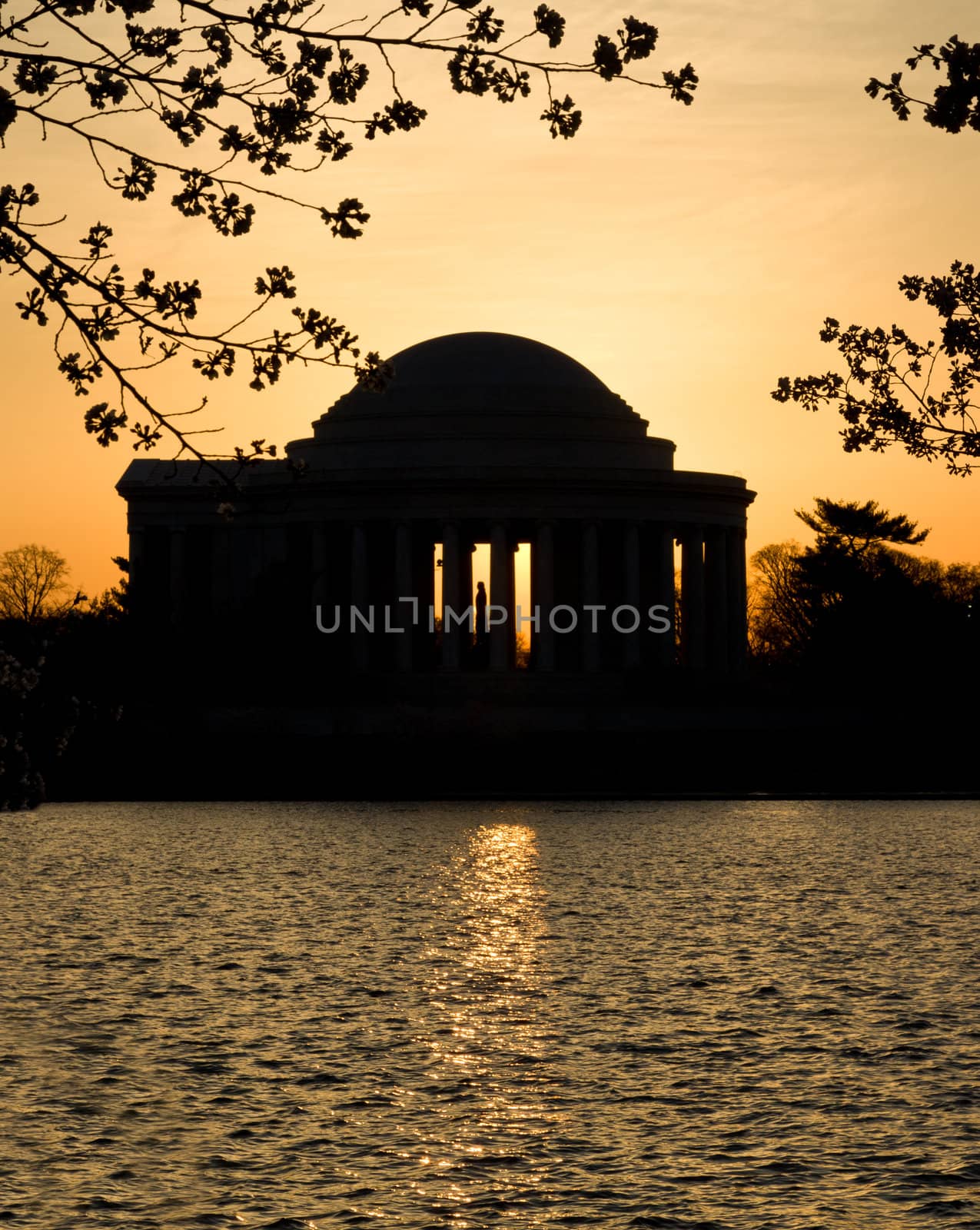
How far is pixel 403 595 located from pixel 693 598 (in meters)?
16.4

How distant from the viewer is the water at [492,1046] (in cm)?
1347

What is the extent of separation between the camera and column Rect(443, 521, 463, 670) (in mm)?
110000

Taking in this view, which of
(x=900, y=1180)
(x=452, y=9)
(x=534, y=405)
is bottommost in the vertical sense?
(x=900, y=1180)

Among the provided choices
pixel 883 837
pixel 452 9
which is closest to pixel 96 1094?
pixel 452 9

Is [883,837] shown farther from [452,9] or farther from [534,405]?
[534,405]

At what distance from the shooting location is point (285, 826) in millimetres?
52812

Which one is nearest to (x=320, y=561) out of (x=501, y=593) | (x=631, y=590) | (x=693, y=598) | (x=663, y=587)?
(x=501, y=593)

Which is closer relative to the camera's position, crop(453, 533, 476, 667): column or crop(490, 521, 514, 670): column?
crop(490, 521, 514, 670): column

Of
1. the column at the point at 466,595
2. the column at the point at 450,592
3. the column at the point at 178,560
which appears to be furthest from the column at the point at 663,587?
the column at the point at 178,560

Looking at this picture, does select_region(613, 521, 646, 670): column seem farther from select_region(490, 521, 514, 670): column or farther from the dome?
select_region(490, 521, 514, 670): column

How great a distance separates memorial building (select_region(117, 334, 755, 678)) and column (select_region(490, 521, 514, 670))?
11cm

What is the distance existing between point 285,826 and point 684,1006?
106 ft

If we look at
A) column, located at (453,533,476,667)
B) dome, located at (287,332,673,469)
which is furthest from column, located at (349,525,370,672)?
column, located at (453,533,476,667)

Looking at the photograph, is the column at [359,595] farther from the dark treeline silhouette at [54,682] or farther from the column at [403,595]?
the dark treeline silhouette at [54,682]
